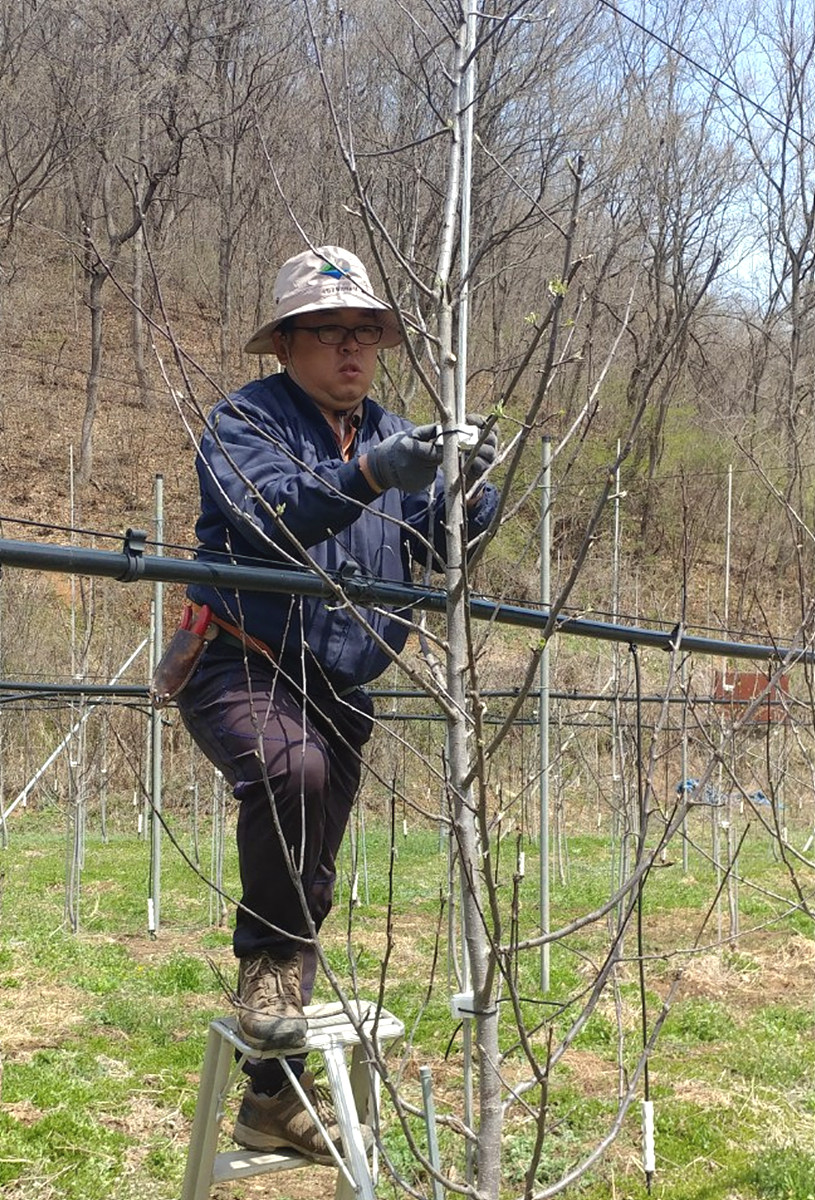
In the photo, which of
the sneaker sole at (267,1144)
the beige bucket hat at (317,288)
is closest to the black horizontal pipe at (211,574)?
the beige bucket hat at (317,288)

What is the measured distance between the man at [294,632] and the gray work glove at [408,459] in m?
0.04

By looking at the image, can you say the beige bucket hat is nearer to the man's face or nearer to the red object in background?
the man's face

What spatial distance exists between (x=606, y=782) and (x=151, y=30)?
13.2 meters

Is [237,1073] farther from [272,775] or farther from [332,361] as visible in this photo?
[332,361]

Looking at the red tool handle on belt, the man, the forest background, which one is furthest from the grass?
Answer: the forest background

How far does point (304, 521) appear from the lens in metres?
2.24

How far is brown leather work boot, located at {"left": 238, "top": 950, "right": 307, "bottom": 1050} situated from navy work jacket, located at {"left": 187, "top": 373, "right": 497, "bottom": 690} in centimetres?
56

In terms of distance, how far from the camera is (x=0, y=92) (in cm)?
1880

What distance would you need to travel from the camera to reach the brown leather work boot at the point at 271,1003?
7.48ft

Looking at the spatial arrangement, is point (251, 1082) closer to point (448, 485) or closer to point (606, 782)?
point (448, 485)

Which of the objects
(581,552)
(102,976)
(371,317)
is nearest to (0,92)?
(102,976)

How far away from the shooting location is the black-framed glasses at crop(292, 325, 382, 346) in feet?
8.50

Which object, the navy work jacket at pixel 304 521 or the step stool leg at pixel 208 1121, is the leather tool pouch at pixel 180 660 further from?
the step stool leg at pixel 208 1121

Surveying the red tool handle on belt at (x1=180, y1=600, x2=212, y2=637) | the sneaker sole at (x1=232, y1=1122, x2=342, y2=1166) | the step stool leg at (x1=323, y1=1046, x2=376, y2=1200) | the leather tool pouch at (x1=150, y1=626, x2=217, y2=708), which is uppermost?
the red tool handle on belt at (x1=180, y1=600, x2=212, y2=637)
